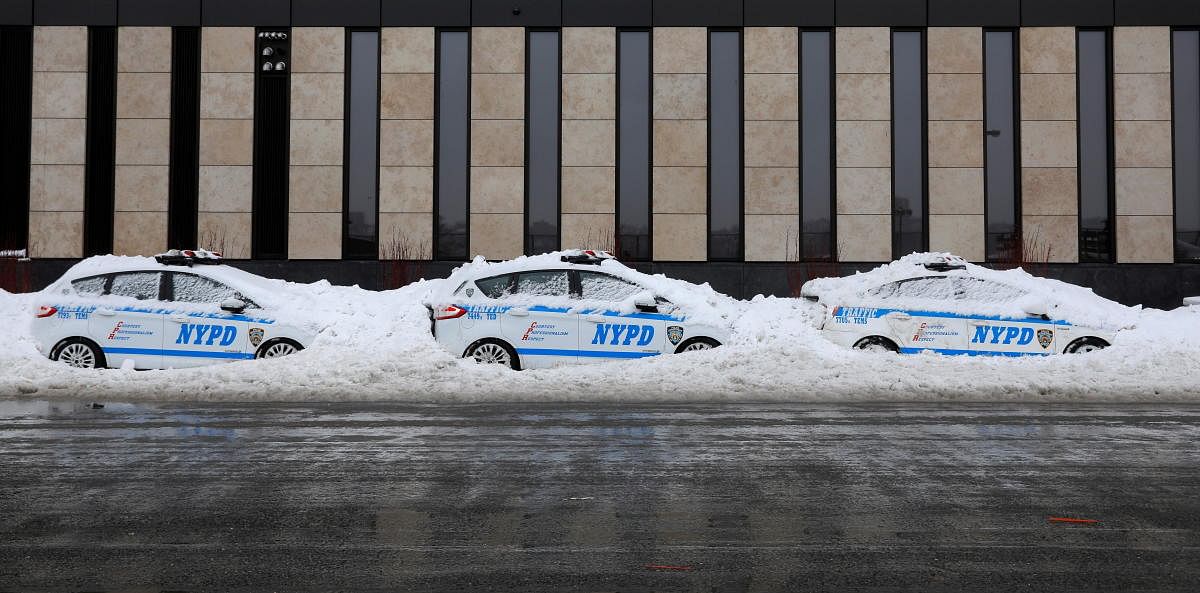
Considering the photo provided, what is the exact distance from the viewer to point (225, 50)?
2278 centimetres

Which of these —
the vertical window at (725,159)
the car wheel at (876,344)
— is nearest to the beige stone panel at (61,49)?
the vertical window at (725,159)

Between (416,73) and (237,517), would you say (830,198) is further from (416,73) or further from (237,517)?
(237,517)

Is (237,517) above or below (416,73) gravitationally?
below

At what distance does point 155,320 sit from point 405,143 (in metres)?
10.7

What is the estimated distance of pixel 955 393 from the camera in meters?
11.6

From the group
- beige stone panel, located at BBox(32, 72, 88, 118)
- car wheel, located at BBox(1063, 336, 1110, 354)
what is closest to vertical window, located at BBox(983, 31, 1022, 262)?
car wheel, located at BBox(1063, 336, 1110, 354)

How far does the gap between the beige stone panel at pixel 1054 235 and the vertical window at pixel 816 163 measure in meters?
4.49

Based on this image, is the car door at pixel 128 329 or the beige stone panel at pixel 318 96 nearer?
the car door at pixel 128 329

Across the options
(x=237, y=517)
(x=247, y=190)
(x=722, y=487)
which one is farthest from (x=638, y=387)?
(x=247, y=190)

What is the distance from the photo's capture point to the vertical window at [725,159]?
2283 cm

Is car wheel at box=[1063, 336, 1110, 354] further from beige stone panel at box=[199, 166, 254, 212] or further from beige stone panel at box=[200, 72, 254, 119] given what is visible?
beige stone panel at box=[200, 72, 254, 119]

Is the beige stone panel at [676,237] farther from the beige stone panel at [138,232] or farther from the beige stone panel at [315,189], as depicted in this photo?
the beige stone panel at [138,232]

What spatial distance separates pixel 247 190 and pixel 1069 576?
21.3 metres

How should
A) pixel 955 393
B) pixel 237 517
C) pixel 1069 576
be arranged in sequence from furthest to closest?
pixel 955 393 → pixel 237 517 → pixel 1069 576
